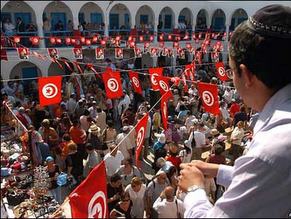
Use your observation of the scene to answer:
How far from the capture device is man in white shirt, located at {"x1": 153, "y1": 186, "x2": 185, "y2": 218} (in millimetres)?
4296

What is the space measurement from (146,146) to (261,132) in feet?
27.5

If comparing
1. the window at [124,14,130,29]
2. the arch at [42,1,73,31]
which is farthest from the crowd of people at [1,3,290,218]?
the window at [124,14,130,29]

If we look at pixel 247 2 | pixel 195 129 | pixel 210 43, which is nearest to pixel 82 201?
pixel 195 129

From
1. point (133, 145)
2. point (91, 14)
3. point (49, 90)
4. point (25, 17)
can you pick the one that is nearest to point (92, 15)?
point (91, 14)

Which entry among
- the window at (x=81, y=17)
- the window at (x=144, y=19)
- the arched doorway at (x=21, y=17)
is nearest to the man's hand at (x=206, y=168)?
the arched doorway at (x=21, y=17)

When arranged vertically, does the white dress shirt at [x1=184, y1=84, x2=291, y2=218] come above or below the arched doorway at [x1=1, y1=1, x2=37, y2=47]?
below

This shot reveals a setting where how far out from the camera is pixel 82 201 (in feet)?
9.76

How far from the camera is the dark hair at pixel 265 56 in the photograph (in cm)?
122

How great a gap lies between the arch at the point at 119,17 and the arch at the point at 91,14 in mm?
1097

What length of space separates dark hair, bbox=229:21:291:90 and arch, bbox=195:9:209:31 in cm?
2637

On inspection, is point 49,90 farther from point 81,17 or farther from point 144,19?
point 144,19

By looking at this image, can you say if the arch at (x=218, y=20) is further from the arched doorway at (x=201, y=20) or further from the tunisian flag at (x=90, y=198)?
the tunisian flag at (x=90, y=198)

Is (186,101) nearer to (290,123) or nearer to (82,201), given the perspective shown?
(82,201)

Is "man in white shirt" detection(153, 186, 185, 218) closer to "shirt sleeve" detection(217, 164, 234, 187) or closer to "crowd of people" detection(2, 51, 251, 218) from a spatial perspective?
"crowd of people" detection(2, 51, 251, 218)
